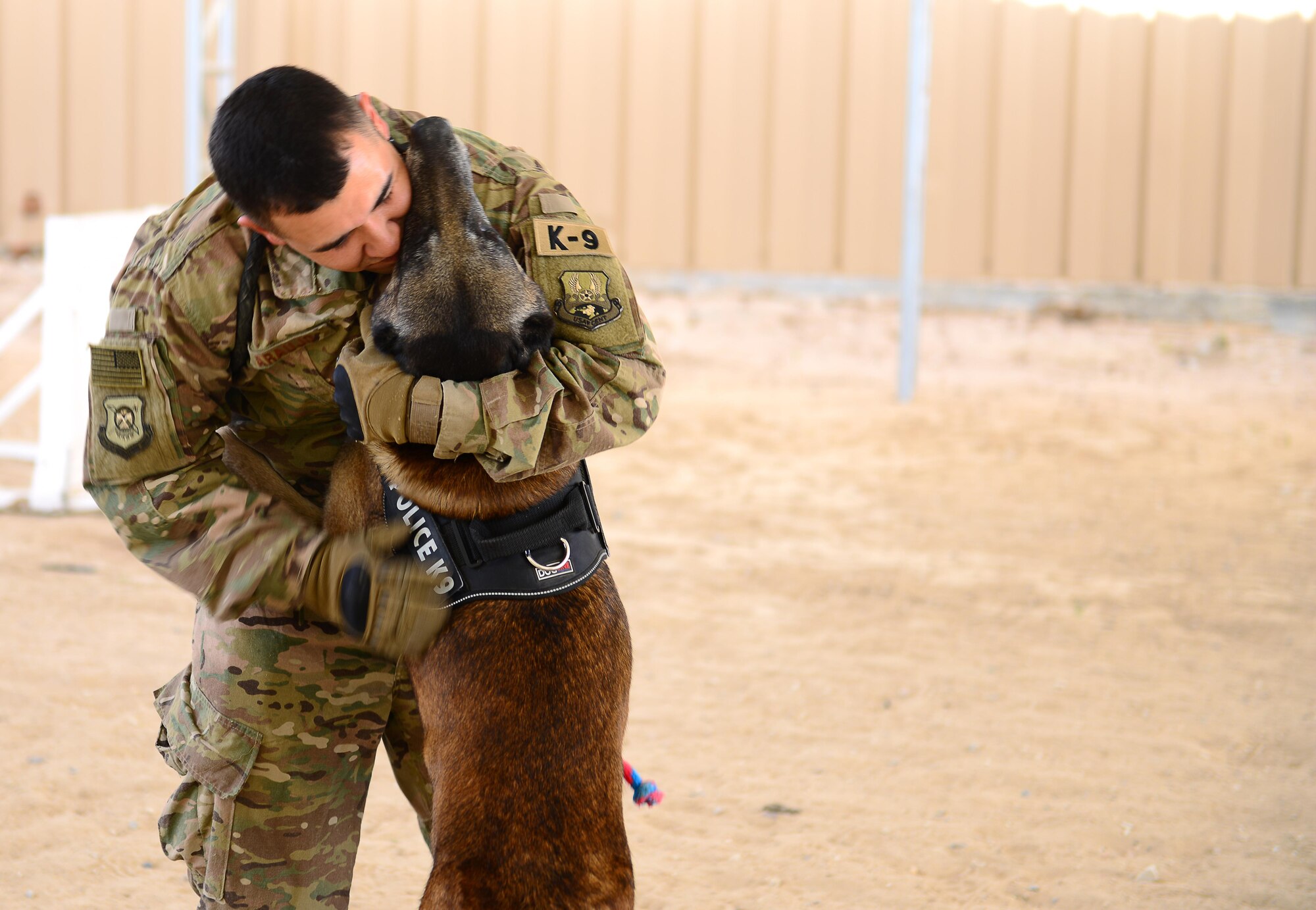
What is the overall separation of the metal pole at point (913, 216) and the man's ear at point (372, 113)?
7.67 meters

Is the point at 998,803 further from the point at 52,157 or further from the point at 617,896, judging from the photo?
the point at 52,157

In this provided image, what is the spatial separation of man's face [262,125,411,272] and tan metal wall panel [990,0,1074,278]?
10.8 meters

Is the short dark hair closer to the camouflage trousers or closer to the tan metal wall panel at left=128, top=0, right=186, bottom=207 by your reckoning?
the camouflage trousers

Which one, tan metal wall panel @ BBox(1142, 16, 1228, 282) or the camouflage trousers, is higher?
tan metal wall panel @ BBox(1142, 16, 1228, 282)

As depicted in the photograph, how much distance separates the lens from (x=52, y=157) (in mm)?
12461

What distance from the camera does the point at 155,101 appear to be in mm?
12430

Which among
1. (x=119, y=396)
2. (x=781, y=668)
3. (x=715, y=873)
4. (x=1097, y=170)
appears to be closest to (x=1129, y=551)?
(x=781, y=668)

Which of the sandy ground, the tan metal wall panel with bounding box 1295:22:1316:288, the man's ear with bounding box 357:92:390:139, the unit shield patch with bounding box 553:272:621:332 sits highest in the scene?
the tan metal wall panel with bounding box 1295:22:1316:288

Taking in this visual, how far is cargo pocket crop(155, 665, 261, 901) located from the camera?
6.90 feet

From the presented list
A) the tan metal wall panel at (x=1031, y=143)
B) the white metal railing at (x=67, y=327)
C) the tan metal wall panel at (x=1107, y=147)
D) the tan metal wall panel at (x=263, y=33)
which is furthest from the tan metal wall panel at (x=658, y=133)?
the white metal railing at (x=67, y=327)

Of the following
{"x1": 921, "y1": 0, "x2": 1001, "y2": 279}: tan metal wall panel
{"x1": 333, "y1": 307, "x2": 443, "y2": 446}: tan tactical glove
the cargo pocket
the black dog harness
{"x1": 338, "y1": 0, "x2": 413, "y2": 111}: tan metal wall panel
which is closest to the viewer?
{"x1": 333, "y1": 307, "x2": 443, "y2": 446}: tan tactical glove

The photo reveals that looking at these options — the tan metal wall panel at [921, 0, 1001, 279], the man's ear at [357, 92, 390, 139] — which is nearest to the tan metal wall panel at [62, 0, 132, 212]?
the tan metal wall panel at [921, 0, 1001, 279]

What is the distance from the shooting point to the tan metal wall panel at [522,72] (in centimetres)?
1226

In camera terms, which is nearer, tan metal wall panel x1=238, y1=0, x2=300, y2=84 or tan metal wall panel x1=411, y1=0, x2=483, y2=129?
tan metal wall panel x1=411, y1=0, x2=483, y2=129
